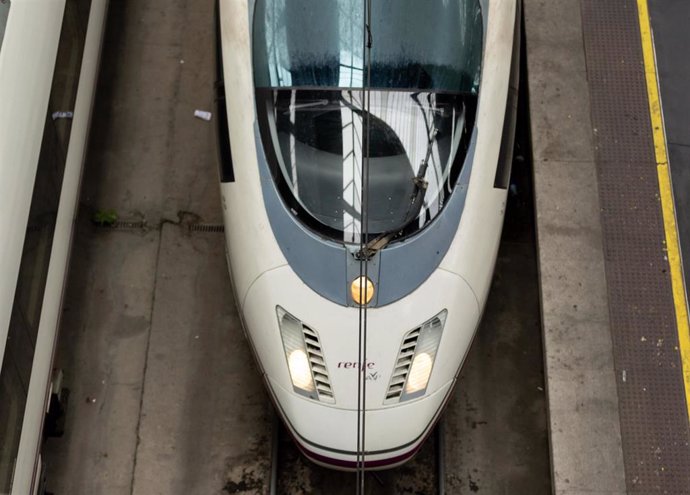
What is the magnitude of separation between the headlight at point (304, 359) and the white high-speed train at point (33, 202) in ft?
4.91

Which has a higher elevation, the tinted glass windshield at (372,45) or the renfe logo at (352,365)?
the tinted glass windshield at (372,45)

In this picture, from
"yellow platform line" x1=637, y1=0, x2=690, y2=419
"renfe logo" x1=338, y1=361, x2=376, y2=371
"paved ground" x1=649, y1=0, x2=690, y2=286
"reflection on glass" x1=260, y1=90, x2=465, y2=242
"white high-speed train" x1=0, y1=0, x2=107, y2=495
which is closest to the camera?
"white high-speed train" x1=0, y1=0, x2=107, y2=495

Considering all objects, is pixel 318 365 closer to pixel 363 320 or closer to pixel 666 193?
pixel 363 320

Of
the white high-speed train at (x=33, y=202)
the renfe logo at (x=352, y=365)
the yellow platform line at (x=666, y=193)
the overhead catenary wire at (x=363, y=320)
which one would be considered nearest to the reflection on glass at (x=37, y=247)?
the white high-speed train at (x=33, y=202)

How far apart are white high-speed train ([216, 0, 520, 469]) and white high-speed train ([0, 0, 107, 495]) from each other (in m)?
1.09

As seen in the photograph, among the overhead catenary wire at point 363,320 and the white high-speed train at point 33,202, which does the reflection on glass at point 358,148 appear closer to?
the overhead catenary wire at point 363,320

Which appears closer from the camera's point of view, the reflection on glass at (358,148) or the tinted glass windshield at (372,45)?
the reflection on glass at (358,148)

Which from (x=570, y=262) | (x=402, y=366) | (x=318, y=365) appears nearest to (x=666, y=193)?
(x=570, y=262)

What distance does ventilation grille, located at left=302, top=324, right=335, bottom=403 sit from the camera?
4.84m

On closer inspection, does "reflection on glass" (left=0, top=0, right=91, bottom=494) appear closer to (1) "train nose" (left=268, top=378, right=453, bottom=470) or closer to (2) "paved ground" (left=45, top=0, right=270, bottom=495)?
(2) "paved ground" (left=45, top=0, right=270, bottom=495)

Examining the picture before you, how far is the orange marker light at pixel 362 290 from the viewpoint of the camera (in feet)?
15.8

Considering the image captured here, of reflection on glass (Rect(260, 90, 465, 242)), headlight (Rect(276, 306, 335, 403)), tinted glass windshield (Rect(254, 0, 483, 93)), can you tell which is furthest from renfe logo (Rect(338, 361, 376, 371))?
tinted glass windshield (Rect(254, 0, 483, 93))

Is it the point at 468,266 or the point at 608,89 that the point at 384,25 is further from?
the point at 608,89

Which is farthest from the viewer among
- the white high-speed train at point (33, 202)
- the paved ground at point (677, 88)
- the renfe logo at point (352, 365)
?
the paved ground at point (677, 88)
